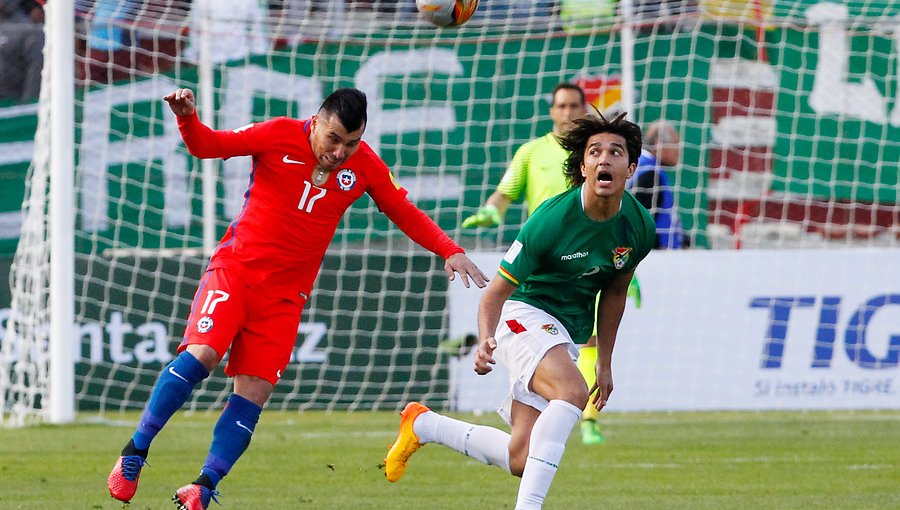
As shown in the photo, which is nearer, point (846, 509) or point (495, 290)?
point (495, 290)

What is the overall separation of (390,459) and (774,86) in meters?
8.11

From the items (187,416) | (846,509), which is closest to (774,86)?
(187,416)

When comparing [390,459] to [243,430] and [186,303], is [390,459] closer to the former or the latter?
[243,430]

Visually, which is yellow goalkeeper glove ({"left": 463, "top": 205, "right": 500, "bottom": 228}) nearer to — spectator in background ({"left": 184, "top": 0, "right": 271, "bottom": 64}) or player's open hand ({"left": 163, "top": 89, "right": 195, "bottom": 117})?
player's open hand ({"left": 163, "top": 89, "right": 195, "bottom": 117})

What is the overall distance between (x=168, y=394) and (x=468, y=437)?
1463 mm

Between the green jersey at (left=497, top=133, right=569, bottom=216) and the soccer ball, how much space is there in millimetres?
2048

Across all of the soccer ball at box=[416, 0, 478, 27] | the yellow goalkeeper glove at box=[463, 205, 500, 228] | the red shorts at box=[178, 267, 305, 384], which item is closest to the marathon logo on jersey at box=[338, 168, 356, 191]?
the red shorts at box=[178, 267, 305, 384]

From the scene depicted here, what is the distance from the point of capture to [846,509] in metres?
7.22

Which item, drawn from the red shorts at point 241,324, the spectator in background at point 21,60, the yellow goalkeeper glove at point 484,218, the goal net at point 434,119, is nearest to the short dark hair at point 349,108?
the red shorts at point 241,324

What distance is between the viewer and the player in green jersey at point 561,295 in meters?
6.36

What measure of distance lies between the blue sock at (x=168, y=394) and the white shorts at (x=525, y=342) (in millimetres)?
1366

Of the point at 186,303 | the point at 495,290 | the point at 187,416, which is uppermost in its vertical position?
the point at 495,290

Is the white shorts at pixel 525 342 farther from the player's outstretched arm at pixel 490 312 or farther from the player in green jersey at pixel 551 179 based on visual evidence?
the player in green jersey at pixel 551 179

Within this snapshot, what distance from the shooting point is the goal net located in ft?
43.1
